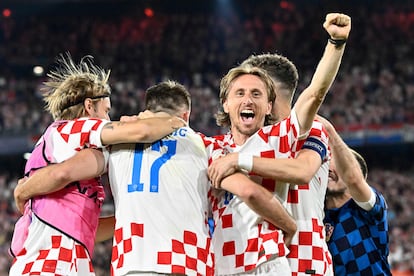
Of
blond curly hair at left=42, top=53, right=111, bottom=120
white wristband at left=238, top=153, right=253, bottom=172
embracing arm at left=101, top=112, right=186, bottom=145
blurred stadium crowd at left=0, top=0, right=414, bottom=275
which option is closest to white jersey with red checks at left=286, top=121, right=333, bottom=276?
white wristband at left=238, top=153, right=253, bottom=172

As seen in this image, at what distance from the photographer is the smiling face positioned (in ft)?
14.7

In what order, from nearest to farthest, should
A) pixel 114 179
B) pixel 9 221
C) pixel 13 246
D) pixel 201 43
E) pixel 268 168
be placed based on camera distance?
pixel 268 168, pixel 114 179, pixel 13 246, pixel 9 221, pixel 201 43

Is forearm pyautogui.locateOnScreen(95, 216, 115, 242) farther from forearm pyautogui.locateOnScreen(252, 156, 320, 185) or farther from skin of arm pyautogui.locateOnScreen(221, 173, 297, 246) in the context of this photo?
forearm pyautogui.locateOnScreen(252, 156, 320, 185)

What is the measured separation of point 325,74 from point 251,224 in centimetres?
94

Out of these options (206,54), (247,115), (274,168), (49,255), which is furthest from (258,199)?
(206,54)

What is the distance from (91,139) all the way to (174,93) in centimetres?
56

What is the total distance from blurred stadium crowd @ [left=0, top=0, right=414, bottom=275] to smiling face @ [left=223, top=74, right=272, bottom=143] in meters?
16.3

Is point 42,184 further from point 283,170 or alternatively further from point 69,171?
point 283,170

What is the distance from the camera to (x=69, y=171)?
14.5 feet

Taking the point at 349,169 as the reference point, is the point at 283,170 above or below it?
above

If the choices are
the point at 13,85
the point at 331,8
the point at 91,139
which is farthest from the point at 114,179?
the point at 331,8

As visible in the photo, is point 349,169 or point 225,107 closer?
point 225,107

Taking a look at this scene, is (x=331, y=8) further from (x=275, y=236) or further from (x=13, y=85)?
(x=275, y=236)

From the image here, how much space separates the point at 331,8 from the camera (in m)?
30.4
